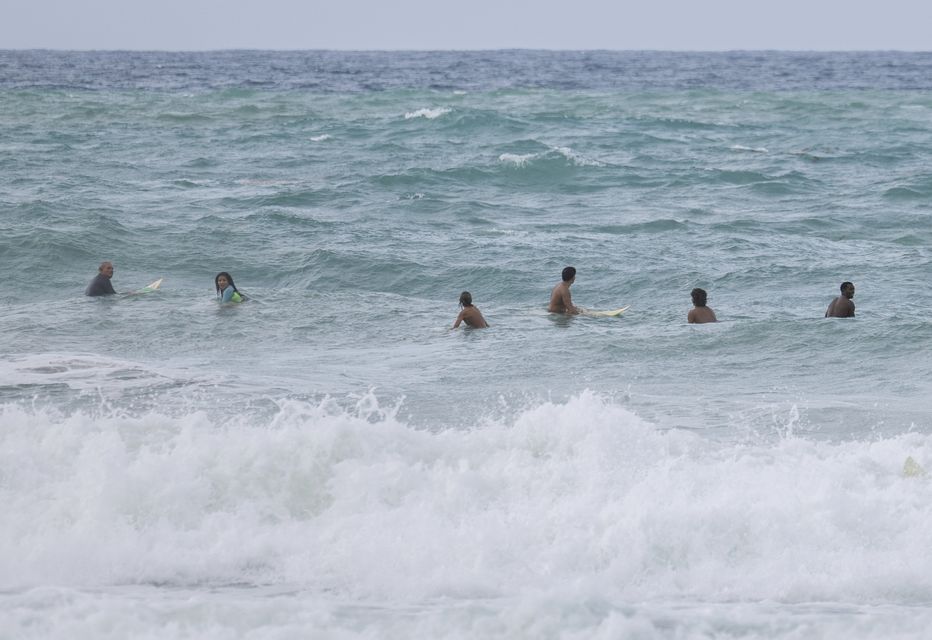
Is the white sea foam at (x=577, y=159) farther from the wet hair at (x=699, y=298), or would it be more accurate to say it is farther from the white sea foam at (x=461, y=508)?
the white sea foam at (x=461, y=508)

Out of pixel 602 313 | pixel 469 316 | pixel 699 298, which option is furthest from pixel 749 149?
pixel 469 316

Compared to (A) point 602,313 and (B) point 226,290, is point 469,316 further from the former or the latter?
(B) point 226,290

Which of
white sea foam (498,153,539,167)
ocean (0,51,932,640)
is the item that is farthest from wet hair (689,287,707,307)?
white sea foam (498,153,539,167)

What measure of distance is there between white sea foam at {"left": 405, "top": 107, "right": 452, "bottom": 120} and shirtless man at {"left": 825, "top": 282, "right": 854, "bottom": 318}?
98.1ft

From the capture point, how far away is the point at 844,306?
15.8 metres

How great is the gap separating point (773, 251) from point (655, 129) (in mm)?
21618

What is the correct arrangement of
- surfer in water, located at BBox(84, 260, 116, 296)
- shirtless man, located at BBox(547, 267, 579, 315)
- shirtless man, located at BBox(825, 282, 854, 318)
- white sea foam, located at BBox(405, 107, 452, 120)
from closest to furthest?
1. shirtless man, located at BBox(825, 282, 854, 318)
2. shirtless man, located at BBox(547, 267, 579, 315)
3. surfer in water, located at BBox(84, 260, 116, 296)
4. white sea foam, located at BBox(405, 107, 452, 120)

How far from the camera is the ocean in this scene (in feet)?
24.4

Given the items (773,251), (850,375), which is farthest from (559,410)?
(773,251)

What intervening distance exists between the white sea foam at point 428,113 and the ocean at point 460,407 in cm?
1303

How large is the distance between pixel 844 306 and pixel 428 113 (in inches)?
1244

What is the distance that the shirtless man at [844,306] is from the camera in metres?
15.7

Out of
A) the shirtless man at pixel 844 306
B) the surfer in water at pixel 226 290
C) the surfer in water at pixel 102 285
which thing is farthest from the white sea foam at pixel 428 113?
the shirtless man at pixel 844 306

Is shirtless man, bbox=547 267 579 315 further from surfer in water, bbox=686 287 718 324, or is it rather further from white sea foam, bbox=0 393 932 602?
white sea foam, bbox=0 393 932 602
